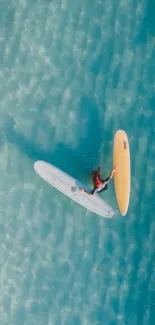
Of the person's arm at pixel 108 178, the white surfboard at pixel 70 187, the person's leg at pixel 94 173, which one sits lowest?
the white surfboard at pixel 70 187

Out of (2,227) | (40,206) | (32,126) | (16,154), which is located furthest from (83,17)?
(2,227)

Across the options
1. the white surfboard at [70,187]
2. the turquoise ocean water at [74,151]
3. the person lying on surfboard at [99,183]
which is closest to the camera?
the person lying on surfboard at [99,183]

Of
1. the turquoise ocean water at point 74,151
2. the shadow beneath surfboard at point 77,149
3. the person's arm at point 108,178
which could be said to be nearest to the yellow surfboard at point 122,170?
the person's arm at point 108,178

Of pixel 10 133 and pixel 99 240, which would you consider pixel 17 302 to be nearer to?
pixel 99 240

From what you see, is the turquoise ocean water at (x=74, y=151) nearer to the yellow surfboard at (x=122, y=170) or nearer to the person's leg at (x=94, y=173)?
the person's leg at (x=94, y=173)

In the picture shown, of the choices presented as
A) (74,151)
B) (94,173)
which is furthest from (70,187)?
(74,151)

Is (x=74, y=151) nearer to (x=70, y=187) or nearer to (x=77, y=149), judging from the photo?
(x=77, y=149)

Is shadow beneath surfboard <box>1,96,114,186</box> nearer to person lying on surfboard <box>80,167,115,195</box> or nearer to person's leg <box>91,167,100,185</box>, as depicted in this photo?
person's leg <box>91,167,100,185</box>
